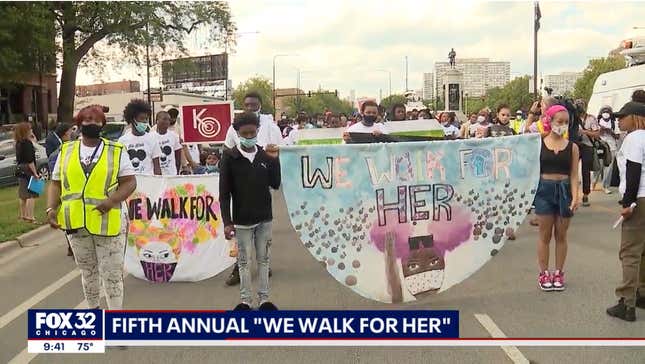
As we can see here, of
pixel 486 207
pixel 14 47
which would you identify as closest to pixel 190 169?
pixel 486 207

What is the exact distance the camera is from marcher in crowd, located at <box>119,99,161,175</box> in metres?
7.68

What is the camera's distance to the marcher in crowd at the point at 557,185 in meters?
6.36

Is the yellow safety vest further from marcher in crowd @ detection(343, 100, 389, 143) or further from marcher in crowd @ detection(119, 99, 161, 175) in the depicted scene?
marcher in crowd @ detection(343, 100, 389, 143)

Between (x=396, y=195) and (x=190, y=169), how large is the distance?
3.95 m

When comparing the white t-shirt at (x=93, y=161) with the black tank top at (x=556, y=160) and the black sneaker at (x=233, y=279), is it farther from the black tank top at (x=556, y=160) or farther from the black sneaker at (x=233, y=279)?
the black tank top at (x=556, y=160)

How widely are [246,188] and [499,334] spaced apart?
7.75 ft

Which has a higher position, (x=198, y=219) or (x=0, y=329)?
(x=198, y=219)

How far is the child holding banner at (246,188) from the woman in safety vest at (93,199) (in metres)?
0.88

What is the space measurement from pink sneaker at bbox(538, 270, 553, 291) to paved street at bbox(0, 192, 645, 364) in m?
0.09

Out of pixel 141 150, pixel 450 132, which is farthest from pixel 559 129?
pixel 450 132

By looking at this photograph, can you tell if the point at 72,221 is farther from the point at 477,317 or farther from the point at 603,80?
the point at 603,80

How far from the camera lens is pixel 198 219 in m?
7.07

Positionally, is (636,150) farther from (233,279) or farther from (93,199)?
(93,199)

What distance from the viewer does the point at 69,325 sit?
16.4 feet
